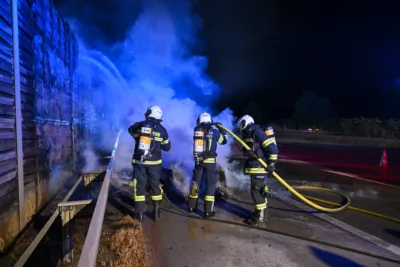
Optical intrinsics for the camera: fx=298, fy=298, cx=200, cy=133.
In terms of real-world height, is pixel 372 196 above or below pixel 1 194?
below

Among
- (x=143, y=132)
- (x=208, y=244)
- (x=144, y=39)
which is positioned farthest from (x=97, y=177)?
(x=144, y=39)

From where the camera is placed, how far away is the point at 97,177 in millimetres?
4461

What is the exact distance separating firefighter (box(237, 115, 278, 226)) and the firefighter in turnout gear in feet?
2.11

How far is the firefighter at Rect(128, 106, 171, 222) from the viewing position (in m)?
5.07

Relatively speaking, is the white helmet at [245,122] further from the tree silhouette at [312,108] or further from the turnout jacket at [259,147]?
the tree silhouette at [312,108]

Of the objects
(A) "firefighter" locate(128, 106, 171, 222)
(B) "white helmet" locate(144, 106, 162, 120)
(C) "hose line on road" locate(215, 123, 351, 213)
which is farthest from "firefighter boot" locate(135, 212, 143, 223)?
(C) "hose line on road" locate(215, 123, 351, 213)

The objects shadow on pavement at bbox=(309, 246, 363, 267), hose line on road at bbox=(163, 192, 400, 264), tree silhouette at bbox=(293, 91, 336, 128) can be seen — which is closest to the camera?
shadow on pavement at bbox=(309, 246, 363, 267)

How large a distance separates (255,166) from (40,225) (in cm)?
373

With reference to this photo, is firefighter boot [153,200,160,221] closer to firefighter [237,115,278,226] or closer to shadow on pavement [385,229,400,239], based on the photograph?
firefighter [237,115,278,226]

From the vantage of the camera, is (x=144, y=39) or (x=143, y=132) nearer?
(x=143, y=132)

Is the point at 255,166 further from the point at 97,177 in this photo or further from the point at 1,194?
the point at 1,194

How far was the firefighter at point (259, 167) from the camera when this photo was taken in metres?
5.07

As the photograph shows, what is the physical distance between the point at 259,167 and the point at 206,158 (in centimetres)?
98

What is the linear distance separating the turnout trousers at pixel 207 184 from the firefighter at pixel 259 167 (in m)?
0.65
